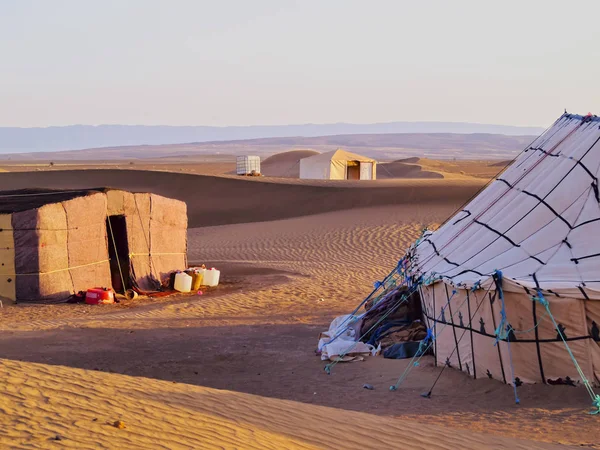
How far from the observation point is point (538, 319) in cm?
881

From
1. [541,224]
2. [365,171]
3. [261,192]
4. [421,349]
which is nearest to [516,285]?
[541,224]

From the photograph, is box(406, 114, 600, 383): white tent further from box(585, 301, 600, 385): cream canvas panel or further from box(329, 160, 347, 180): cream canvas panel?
box(329, 160, 347, 180): cream canvas panel

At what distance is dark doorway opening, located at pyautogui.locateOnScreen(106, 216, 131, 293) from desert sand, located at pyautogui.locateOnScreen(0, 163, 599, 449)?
4.47 feet

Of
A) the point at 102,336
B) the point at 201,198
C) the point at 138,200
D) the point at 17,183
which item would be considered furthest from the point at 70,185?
the point at 102,336

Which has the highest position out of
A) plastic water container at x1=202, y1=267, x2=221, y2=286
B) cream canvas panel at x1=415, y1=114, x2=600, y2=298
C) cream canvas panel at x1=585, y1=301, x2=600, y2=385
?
cream canvas panel at x1=415, y1=114, x2=600, y2=298

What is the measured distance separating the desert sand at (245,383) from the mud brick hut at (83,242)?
2.30 ft

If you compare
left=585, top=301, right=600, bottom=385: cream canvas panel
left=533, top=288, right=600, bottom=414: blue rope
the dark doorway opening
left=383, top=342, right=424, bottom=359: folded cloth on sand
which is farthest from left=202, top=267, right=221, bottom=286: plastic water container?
left=585, top=301, right=600, bottom=385: cream canvas panel

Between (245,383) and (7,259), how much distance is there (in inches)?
278

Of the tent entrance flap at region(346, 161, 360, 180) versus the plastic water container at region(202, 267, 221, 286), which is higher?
the tent entrance flap at region(346, 161, 360, 180)

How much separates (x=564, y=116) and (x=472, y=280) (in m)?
4.04

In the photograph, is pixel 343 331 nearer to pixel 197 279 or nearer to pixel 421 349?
pixel 421 349

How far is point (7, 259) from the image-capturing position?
1501 centimetres

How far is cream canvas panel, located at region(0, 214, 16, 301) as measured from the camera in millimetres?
14906

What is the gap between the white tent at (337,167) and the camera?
46.5m
